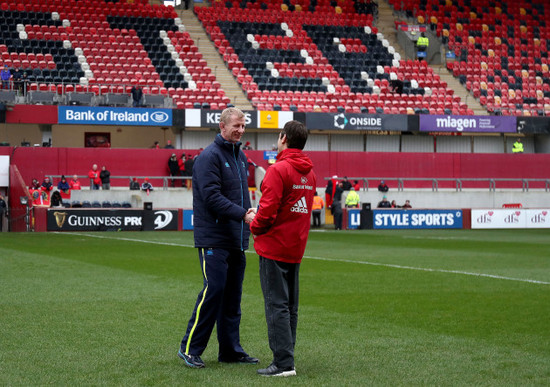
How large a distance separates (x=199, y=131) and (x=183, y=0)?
1403 cm

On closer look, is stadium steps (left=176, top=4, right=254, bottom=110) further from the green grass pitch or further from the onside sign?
the green grass pitch

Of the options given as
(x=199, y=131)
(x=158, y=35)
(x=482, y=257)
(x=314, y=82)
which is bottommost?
(x=482, y=257)

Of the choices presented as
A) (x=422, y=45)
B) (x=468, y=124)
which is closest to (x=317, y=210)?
(x=468, y=124)

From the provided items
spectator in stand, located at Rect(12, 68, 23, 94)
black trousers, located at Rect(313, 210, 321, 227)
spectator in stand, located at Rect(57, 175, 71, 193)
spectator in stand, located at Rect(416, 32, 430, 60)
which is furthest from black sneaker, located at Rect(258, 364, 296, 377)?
spectator in stand, located at Rect(416, 32, 430, 60)

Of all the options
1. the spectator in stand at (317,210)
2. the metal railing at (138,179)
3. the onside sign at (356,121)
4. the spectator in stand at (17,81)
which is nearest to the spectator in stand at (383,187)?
the spectator in stand at (317,210)

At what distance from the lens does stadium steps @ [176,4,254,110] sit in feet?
148

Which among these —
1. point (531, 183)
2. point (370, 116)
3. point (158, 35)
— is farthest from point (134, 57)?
point (531, 183)

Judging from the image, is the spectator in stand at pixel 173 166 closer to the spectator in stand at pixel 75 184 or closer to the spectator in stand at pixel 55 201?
the spectator in stand at pixel 75 184

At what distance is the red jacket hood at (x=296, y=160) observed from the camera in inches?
265

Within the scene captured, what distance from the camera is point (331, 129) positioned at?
43.5m

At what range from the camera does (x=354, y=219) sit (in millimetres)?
36250

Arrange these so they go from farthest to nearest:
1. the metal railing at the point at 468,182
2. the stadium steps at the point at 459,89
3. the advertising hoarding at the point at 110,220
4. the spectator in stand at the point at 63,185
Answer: the stadium steps at the point at 459,89 → the metal railing at the point at 468,182 → the spectator in stand at the point at 63,185 → the advertising hoarding at the point at 110,220

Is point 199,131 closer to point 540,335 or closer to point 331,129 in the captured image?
point 331,129

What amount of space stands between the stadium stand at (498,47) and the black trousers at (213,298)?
42.3 m
